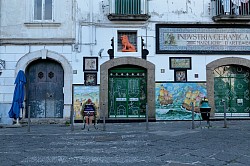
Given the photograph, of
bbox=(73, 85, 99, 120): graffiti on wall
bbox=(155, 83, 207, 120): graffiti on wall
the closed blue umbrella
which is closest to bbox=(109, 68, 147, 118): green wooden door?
bbox=(155, 83, 207, 120): graffiti on wall

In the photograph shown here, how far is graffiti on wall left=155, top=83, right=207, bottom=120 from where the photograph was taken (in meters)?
17.4

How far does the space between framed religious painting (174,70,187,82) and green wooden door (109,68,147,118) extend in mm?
1613

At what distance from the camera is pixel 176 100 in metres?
17.5

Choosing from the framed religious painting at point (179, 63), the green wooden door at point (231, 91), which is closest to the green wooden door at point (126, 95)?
the framed religious painting at point (179, 63)

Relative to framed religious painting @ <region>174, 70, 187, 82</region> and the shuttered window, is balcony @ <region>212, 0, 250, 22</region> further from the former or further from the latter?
the shuttered window

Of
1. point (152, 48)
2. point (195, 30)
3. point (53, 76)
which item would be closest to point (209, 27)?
point (195, 30)

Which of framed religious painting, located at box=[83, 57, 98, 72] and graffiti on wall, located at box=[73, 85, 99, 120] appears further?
framed religious painting, located at box=[83, 57, 98, 72]

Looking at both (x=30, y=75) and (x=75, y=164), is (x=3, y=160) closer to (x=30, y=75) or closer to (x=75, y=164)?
(x=75, y=164)

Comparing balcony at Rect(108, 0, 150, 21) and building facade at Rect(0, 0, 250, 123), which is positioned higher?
balcony at Rect(108, 0, 150, 21)

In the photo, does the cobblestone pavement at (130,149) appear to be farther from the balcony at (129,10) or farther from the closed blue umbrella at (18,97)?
the balcony at (129,10)

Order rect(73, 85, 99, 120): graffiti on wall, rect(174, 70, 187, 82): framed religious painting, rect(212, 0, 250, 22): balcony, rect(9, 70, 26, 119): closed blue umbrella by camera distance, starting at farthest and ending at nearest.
A: rect(174, 70, 187, 82): framed religious painting < rect(212, 0, 250, 22): balcony < rect(73, 85, 99, 120): graffiti on wall < rect(9, 70, 26, 119): closed blue umbrella

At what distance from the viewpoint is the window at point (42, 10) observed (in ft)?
58.0

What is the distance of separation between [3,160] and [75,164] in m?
1.68

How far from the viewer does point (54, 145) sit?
9.77 m
